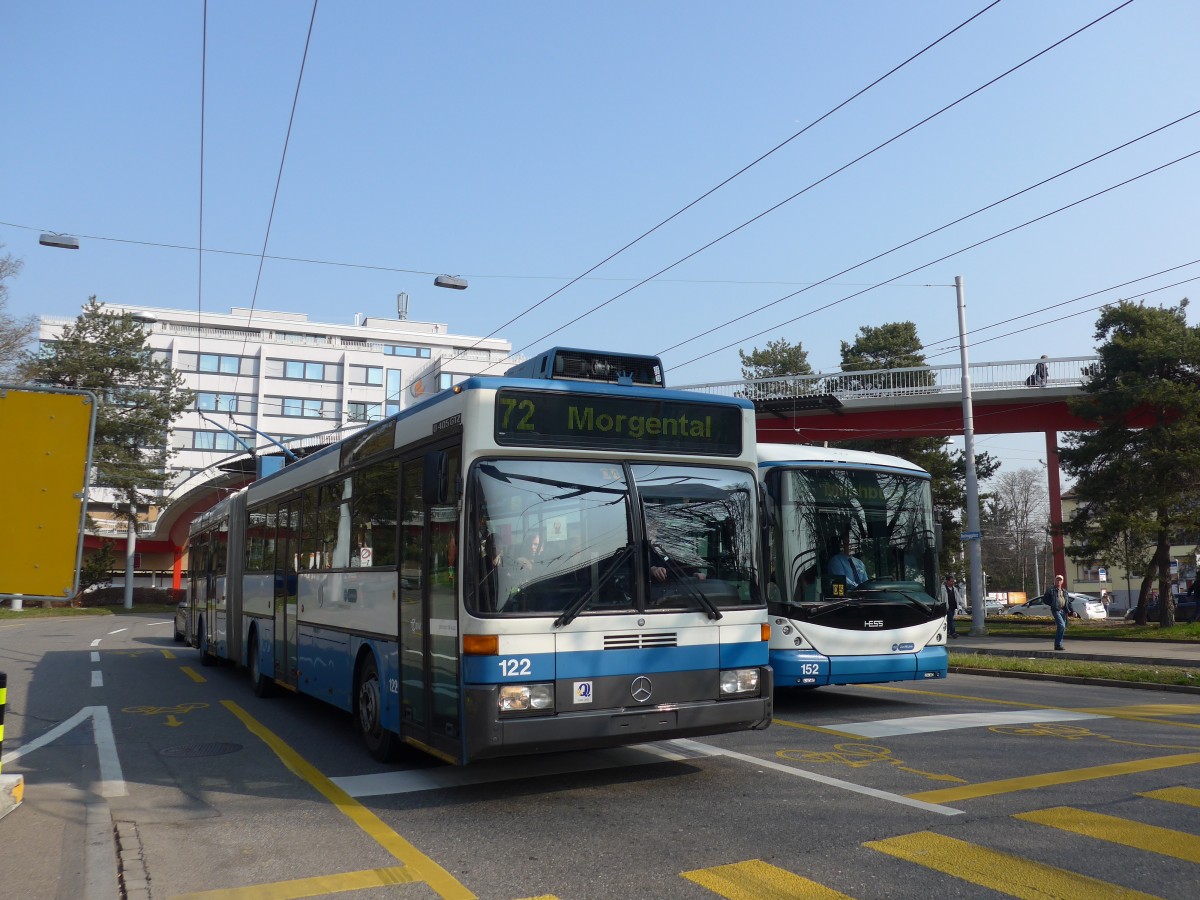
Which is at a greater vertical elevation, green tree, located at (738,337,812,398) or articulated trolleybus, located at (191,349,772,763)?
green tree, located at (738,337,812,398)

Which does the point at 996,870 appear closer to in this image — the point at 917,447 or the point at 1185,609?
the point at 1185,609

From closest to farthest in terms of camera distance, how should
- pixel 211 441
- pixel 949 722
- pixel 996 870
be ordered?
1. pixel 996 870
2. pixel 949 722
3. pixel 211 441

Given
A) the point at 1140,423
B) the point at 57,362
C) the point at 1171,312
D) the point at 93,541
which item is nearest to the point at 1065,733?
the point at 1140,423

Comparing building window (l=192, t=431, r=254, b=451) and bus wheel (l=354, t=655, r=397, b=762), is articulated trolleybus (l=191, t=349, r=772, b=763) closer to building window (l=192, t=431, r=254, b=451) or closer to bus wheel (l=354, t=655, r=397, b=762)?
bus wheel (l=354, t=655, r=397, b=762)

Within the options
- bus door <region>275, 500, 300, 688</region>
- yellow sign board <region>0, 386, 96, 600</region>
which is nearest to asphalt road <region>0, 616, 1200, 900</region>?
bus door <region>275, 500, 300, 688</region>

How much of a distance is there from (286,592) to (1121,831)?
9439 mm

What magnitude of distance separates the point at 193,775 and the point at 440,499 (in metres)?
3.45

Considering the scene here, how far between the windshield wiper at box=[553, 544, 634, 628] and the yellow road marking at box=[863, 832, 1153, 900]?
92.6 inches

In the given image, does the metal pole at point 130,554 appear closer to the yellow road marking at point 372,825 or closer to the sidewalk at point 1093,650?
the sidewalk at point 1093,650

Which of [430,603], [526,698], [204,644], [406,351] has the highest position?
[406,351]

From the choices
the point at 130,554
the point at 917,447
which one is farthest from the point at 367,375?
the point at 917,447

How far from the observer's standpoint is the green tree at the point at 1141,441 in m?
29.0

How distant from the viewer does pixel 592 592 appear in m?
7.05

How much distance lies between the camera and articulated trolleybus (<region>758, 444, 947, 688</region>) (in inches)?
445
